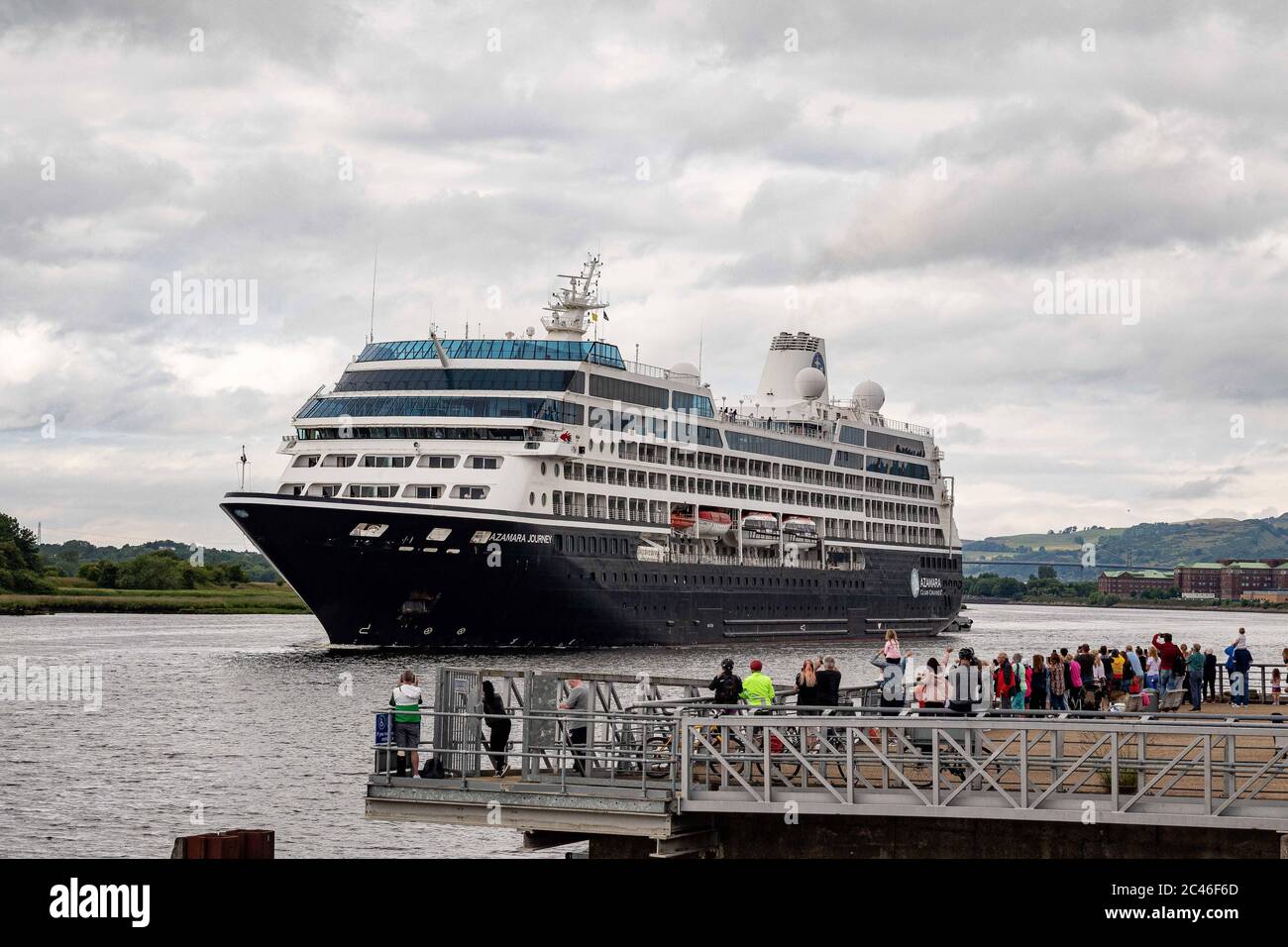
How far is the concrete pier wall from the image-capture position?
62.1ft

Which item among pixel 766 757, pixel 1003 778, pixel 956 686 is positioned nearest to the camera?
pixel 766 757

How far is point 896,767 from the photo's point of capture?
63.8 feet

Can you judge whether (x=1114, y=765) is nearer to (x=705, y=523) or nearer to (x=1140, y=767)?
(x=1140, y=767)

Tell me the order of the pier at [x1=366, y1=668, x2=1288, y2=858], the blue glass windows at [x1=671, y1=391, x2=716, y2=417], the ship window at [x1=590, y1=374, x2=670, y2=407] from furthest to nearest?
1. the blue glass windows at [x1=671, y1=391, x2=716, y2=417]
2. the ship window at [x1=590, y1=374, x2=670, y2=407]
3. the pier at [x1=366, y1=668, x2=1288, y2=858]

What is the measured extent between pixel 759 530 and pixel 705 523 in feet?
21.5

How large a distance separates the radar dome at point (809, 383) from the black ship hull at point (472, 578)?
25.6 m

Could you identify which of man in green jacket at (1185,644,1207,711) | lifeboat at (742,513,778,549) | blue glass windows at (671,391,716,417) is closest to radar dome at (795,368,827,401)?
lifeboat at (742,513,778,549)

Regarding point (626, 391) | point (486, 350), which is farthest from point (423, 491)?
point (626, 391)

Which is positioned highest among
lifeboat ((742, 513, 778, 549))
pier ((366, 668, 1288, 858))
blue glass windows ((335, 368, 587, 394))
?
blue glass windows ((335, 368, 587, 394))

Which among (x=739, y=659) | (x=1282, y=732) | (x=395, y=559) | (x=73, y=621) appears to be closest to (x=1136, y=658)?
(x=1282, y=732)

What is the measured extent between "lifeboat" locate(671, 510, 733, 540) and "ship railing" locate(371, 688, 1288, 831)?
6091 cm

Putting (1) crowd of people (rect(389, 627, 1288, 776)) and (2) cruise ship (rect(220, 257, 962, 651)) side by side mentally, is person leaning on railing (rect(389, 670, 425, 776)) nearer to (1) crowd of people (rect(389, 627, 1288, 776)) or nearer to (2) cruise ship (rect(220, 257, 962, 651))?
(1) crowd of people (rect(389, 627, 1288, 776))

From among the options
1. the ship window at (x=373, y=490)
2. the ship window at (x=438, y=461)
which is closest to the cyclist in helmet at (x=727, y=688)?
the ship window at (x=373, y=490)
